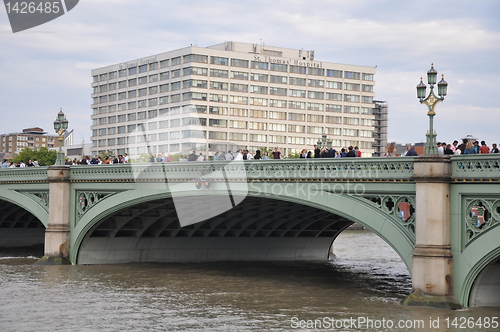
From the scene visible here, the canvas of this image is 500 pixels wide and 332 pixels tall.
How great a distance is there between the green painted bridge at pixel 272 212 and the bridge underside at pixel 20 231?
7 cm

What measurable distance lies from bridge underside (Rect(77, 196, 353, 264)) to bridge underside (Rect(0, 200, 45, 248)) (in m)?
15.6

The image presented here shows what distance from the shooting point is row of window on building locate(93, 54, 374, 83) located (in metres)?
121

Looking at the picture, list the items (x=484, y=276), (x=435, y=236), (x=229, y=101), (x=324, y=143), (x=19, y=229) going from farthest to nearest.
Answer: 1. (x=229, y=101)
2. (x=19, y=229)
3. (x=324, y=143)
4. (x=484, y=276)
5. (x=435, y=236)

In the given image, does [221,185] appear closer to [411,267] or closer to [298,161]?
[298,161]

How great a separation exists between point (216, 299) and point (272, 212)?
11703 mm

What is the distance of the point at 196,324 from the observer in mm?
23375

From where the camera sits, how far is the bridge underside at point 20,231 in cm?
5491

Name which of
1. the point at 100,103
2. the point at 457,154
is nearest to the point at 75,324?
the point at 457,154

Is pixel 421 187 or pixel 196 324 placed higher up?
pixel 421 187

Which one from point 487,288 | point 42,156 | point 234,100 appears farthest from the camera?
point 42,156

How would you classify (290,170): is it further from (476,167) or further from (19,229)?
(19,229)

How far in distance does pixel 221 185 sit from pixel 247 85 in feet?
312

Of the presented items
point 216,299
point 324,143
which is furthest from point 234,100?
point 216,299

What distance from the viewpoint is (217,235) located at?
1762 inches
